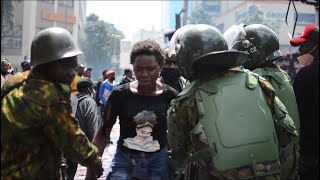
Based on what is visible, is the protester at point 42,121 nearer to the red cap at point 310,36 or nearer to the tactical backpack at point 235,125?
the tactical backpack at point 235,125

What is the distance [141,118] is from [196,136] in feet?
3.05

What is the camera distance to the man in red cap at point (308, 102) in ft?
10.3

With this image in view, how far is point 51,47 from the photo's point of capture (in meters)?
2.52

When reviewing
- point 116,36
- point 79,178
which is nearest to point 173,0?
point 116,36

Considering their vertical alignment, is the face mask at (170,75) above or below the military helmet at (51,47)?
below

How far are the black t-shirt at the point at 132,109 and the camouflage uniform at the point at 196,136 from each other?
24.6 inches

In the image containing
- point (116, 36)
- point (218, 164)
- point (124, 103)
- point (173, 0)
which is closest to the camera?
point (218, 164)

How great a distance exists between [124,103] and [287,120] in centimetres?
131

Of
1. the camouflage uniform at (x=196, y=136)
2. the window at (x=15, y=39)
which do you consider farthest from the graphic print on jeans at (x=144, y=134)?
the window at (x=15, y=39)

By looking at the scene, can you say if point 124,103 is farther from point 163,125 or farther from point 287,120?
point 287,120

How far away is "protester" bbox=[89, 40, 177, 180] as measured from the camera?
320cm

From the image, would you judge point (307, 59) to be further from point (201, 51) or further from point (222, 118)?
point (222, 118)

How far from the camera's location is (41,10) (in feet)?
161

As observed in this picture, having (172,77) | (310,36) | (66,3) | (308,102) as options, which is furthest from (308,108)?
(66,3)
